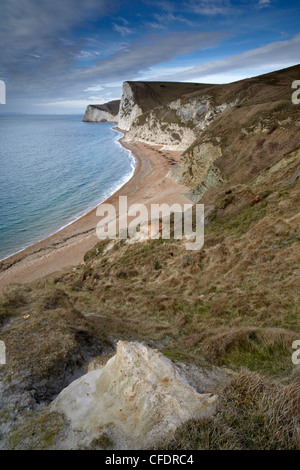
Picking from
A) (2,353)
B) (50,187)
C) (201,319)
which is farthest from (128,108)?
(2,353)

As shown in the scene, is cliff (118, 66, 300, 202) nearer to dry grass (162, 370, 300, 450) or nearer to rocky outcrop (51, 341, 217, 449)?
dry grass (162, 370, 300, 450)

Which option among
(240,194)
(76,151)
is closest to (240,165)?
(240,194)

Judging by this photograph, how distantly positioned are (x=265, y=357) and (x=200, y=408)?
3.63 metres

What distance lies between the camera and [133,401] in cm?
456

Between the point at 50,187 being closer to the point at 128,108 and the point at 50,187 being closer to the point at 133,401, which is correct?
the point at 133,401

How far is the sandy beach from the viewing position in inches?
1060

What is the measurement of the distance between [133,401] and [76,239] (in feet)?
97.0

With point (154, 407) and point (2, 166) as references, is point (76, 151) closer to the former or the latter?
point (2, 166)

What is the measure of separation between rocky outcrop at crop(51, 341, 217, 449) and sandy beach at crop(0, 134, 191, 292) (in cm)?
2270

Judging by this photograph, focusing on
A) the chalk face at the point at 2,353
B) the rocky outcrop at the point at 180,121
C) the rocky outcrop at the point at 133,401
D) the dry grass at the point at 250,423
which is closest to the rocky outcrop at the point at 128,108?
the rocky outcrop at the point at 180,121

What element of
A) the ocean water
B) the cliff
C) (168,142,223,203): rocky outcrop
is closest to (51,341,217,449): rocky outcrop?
the cliff

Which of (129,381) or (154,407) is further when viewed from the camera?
(129,381)

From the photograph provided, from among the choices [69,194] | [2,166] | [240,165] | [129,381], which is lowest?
[129,381]
